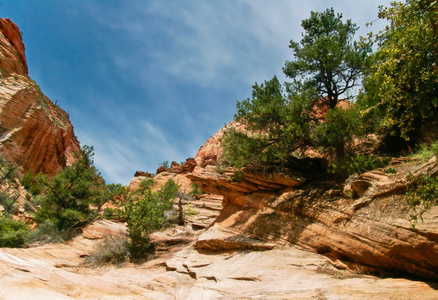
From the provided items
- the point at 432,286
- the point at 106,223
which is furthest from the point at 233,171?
the point at 106,223

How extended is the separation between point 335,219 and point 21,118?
49413 mm

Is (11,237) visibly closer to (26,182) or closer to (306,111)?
(306,111)

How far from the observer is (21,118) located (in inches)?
1670

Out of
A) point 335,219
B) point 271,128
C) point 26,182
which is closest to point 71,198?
point 271,128

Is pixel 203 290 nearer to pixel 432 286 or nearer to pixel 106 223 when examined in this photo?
pixel 432 286

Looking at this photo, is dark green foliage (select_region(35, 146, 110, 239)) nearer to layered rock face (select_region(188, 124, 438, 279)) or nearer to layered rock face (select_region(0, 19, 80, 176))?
layered rock face (select_region(188, 124, 438, 279))

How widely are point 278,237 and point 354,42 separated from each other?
11.0 metres

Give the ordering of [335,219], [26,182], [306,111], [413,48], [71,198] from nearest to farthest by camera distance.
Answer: [413,48] → [335,219] → [306,111] → [71,198] → [26,182]

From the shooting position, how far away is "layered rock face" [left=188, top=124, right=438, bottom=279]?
704 centimetres

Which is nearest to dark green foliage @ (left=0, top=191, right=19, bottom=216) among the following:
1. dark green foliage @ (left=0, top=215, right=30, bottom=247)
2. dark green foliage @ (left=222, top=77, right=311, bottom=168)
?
dark green foliage @ (left=0, top=215, right=30, bottom=247)

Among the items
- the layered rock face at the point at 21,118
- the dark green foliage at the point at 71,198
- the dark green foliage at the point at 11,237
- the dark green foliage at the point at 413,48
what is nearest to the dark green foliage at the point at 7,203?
the dark green foliage at the point at 71,198

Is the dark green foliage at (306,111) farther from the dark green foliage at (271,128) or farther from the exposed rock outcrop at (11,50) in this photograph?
the exposed rock outcrop at (11,50)

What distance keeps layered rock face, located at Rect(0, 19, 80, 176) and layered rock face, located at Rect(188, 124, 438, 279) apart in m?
35.0

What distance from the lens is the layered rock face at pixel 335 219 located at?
7.04m
